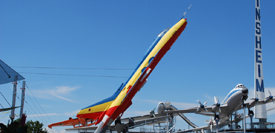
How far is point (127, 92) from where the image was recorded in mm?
29125

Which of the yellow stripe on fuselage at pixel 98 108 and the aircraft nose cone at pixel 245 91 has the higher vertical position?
the aircraft nose cone at pixel 245 91

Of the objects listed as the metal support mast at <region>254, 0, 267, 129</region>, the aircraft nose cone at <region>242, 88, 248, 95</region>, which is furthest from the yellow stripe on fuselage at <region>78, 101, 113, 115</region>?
the metal support mast at <region>254, 0, 267, 129</region>

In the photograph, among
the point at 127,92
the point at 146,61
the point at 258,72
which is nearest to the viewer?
the point at 127,92

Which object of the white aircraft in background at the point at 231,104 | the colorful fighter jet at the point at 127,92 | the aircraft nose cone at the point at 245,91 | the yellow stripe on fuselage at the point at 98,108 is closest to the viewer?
the colorful fighter jet at the point at 127,92

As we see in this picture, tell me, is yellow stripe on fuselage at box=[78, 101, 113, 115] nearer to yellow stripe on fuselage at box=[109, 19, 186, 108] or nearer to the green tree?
yellow stripe on fuselage at box=[109, 19, 186, 108]

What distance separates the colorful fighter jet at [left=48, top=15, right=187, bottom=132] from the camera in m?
29.0

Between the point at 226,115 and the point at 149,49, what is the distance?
1554 centimetres

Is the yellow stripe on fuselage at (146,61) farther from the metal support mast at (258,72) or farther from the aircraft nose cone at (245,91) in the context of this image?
the metal support mast at (258,72)

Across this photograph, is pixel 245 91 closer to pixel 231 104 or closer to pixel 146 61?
pixel 231 104

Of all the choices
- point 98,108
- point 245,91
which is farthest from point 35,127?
point 245,91

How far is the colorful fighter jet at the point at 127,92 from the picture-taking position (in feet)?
95.1

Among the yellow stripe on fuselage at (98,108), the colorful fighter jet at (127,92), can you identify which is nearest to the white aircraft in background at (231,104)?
the colorful fighter jet at (127,92)

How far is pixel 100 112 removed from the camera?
30.1 m

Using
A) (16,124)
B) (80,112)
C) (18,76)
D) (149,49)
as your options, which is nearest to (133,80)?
(149,49)
